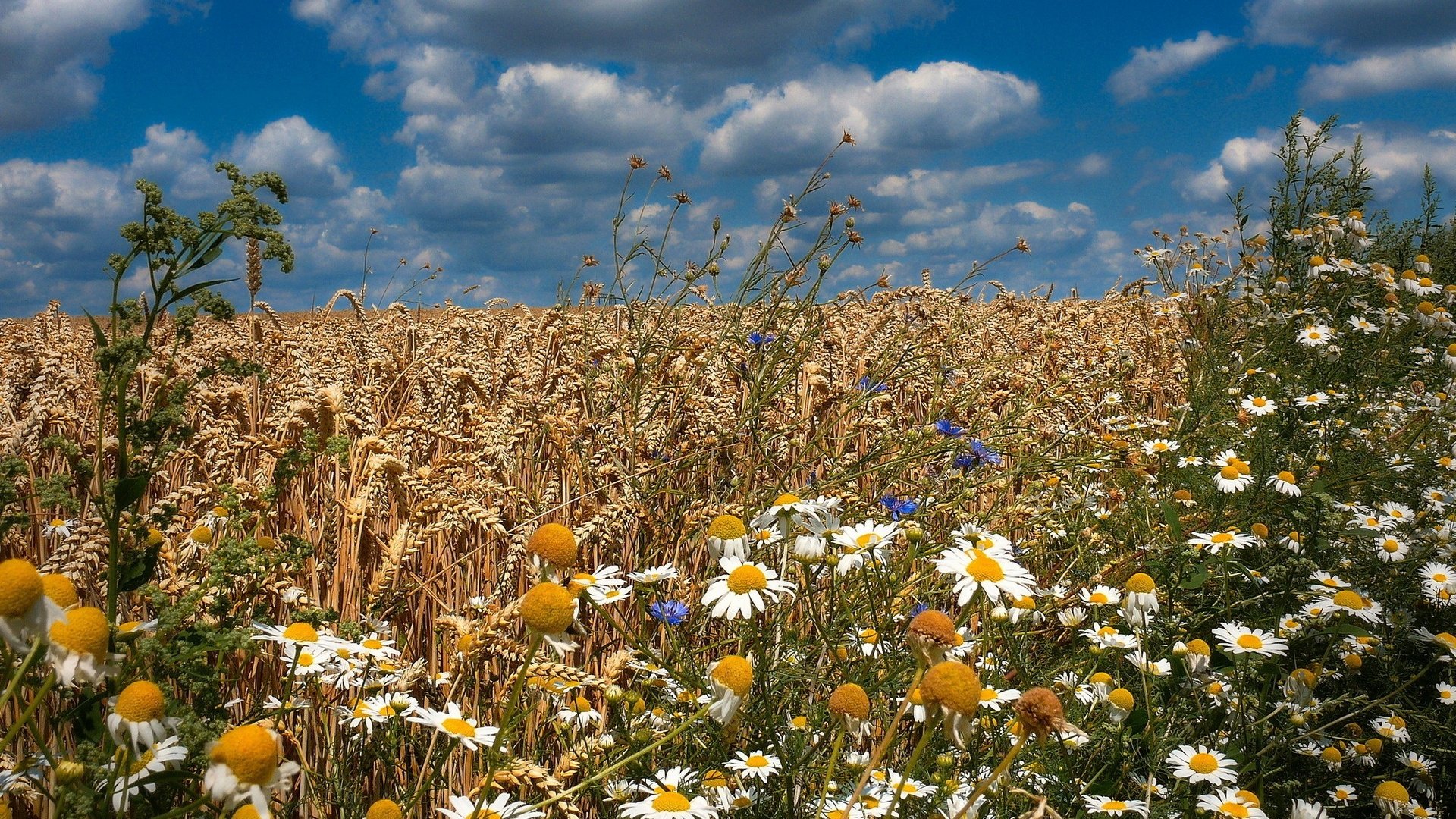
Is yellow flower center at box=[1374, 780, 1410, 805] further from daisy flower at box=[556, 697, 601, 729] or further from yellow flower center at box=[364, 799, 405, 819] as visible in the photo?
yellow flower center at box=[364, 799, 405, 819]

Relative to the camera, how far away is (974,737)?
64.5 inches

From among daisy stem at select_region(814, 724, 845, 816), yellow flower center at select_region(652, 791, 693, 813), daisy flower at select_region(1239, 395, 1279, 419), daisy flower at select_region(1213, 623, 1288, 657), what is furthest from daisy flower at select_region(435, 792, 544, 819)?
daisy flower at select_region(1239, 395, 1279, 419)

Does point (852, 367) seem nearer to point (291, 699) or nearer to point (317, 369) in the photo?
point (317, 369)

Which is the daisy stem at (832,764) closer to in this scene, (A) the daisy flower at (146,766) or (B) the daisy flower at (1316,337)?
(A) the daisy flower at (146,766)

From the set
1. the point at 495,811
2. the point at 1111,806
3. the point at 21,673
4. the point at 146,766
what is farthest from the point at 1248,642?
the point at 21,673

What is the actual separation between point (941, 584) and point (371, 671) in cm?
135

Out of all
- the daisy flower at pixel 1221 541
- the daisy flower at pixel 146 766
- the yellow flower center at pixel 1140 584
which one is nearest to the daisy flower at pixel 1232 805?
the yellow flower center at pixel 1140 584

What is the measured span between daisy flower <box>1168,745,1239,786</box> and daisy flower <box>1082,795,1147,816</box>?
4.3 inches

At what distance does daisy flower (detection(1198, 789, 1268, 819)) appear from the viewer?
164 cm

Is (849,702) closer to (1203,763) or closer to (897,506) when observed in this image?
(1203,763)

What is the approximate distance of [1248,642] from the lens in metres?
2.09

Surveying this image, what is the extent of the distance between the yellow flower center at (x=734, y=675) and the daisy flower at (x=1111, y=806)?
0.83 metres

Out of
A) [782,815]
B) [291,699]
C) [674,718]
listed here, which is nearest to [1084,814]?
[782,815]

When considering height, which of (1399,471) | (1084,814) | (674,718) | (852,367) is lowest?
(1084,814)
